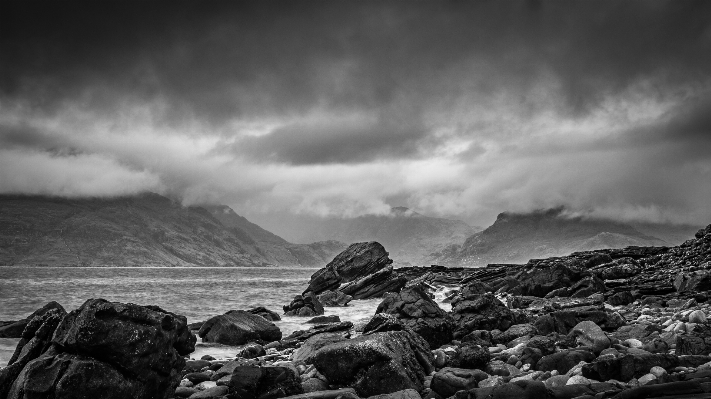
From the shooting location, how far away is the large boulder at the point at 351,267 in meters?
86.9

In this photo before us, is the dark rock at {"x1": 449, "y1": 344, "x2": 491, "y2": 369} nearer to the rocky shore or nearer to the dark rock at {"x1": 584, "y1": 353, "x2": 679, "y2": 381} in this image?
the rocky shore

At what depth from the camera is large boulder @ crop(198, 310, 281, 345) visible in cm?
2975

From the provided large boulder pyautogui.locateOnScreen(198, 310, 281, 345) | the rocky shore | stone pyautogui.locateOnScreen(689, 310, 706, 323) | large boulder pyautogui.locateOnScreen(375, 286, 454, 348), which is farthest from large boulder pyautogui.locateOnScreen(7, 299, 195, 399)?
stone pyautogui.locateOnScreen(689, 310, 706, 323)

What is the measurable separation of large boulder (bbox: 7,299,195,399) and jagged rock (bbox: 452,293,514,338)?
1622 cm

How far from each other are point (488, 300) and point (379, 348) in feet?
50.8

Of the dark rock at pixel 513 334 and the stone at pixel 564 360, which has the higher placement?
the stone at pixel 564 360

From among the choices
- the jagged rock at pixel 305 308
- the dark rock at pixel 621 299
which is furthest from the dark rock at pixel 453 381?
the jagged rock at pixel 305 308

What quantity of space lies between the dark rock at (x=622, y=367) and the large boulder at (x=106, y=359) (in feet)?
39.1

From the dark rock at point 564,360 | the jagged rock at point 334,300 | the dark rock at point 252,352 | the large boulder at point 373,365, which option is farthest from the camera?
the jagged rock at point 334,300

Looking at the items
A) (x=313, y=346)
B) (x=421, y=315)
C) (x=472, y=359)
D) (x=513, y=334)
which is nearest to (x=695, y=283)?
(x=513, y=334)

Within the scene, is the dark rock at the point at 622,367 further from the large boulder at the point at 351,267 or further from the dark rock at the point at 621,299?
the large boulder at the point at 351,267

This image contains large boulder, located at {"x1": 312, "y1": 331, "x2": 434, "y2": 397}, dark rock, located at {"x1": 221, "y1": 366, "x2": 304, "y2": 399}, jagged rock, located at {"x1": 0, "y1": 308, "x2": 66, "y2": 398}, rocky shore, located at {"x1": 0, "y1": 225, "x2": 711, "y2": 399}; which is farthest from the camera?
large boulder, located at {"x1": 312, "y1": 331, "x2": 434, "y2": 397}

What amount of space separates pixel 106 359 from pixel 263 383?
4318mm

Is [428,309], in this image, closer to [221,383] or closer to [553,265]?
[221,383]
